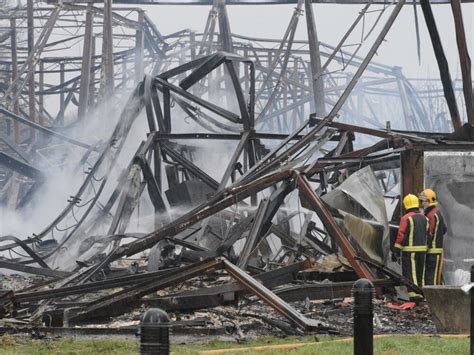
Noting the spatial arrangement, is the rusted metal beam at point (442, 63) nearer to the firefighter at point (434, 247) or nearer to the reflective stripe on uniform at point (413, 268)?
the firefighter at point (434, 247)

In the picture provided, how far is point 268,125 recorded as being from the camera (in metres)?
45.0

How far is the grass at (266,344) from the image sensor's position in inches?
333

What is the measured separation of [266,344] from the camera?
9.19 meters

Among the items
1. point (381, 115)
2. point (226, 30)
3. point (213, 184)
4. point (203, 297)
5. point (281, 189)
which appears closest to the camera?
point (203, 297)

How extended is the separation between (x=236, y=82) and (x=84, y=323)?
8.03m

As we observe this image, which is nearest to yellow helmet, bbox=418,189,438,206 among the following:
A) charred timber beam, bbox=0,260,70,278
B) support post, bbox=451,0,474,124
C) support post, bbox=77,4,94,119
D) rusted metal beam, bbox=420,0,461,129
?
support post, bbox=451,0,474,124

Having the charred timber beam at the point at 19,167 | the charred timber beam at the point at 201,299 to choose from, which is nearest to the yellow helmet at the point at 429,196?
the charred timber beam at the point at 201,299

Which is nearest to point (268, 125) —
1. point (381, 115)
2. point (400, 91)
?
point (400, 91)

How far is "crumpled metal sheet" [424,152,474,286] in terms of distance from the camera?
47.0 feet

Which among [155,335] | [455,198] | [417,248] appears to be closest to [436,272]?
[417,248]

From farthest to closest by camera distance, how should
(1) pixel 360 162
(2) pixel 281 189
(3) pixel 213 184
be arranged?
(3) pixel 213 184 → (1) pixel 360 162 → (2) pixel 281 189

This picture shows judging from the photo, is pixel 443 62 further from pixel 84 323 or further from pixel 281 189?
pixel 84 323

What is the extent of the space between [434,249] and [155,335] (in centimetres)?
905

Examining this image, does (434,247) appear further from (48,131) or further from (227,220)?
(48,131)
